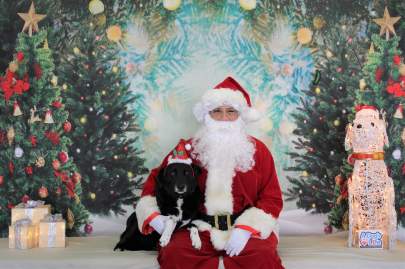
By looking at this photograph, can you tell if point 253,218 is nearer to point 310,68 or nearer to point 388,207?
point 388,207

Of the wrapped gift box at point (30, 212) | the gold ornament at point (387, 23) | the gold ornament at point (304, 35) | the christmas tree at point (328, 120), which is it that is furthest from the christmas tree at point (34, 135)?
the gold ornament at point (387, 23)

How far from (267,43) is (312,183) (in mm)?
1049

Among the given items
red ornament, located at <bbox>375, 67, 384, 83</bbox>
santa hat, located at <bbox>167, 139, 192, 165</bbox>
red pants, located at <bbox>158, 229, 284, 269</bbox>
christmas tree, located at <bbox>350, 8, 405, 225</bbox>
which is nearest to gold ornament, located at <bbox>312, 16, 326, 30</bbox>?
christmas tree, located at <bbox>350, 8, 405, 225</bbox>

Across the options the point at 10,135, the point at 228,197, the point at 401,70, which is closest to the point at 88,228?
the point at 10,135

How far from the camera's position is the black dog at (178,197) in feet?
9.42

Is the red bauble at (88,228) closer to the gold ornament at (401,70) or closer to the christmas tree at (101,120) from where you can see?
the christmas tree at (101,120)

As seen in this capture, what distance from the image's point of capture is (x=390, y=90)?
12.0 feet

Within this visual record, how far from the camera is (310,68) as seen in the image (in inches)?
146

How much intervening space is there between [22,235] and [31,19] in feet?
4.93

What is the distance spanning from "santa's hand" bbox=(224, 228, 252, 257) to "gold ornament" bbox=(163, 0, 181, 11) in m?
1.72

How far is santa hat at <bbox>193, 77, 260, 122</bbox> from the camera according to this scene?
3.24m

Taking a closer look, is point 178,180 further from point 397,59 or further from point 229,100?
point 397,59

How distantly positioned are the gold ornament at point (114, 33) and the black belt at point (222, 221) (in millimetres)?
1491

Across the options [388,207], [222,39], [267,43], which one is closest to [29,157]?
[222,39]
